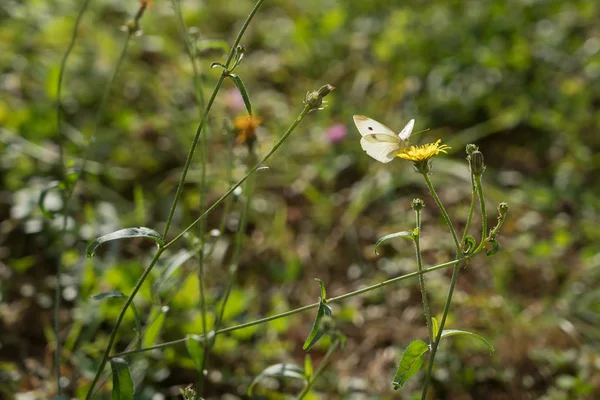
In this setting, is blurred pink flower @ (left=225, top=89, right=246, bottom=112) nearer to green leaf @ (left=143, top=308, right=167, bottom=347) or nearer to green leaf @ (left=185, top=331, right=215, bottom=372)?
green leaf @ (left=143, top=308, right=167, bottom=347)

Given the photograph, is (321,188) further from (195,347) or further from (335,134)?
(195,347)

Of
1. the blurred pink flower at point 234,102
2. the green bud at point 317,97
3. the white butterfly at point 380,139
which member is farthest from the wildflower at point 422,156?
the blurred pink flower at point 234,102

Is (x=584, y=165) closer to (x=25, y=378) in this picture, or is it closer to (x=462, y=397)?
(x=462, y=397)

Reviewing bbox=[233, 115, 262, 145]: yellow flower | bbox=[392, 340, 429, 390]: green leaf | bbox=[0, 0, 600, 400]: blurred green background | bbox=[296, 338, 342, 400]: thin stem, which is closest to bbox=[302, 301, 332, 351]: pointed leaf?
bbox=[296, 338, 342, 400]: thin stem

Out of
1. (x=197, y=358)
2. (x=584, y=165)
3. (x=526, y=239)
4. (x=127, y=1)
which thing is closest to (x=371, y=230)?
(x=526, y=239)

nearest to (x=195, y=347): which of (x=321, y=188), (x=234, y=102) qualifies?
(x=321, y=188)

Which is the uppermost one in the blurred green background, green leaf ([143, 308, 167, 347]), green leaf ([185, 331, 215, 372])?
green leaf ([185, 331, 215, 372])
